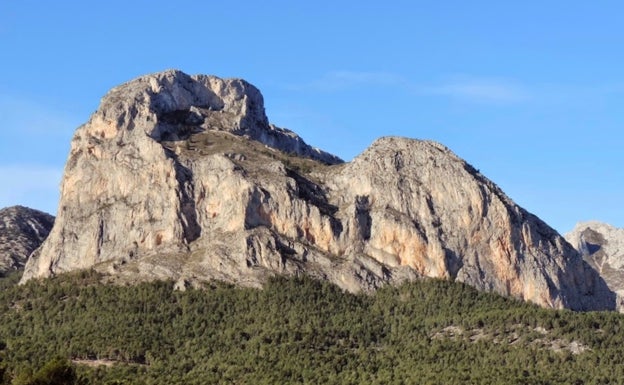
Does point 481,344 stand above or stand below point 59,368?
above

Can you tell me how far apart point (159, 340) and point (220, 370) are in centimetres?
1599

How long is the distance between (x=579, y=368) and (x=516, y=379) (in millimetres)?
14503

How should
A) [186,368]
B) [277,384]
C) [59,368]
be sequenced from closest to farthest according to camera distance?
[59,368] → [277,384] → [186,368]

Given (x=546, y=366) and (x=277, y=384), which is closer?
(x=277, y=384)

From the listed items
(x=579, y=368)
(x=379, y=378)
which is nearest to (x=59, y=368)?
(x=379, y=378)

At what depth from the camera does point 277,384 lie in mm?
176750

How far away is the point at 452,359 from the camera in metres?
192

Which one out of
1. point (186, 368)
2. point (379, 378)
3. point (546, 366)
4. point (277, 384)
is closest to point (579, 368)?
point (546, 366)

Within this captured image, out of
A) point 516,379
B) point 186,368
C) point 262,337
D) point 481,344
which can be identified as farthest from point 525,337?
point 186,368

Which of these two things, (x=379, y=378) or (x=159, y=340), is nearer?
(x=379, y=378)

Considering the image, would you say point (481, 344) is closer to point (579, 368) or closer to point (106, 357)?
point (579, 368)

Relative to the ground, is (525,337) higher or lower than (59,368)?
higher

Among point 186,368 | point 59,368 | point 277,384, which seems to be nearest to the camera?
point 59,368

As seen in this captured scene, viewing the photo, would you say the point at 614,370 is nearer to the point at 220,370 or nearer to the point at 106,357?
the point at 220,370
